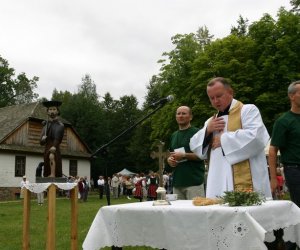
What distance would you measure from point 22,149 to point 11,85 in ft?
72.9

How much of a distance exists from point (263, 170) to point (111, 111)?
2341 inches

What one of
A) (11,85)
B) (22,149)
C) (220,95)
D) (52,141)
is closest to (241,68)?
(22,149)

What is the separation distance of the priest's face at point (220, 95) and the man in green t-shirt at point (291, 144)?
1071mm

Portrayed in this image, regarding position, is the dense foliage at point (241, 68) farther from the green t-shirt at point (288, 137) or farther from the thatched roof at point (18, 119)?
the green t-shirt at point (288, 137)

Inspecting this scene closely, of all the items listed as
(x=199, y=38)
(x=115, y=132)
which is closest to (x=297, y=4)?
(x=199, y=38)

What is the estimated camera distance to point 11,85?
181 feet

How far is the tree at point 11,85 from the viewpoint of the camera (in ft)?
177

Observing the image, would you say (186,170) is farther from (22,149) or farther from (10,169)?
(22,149)

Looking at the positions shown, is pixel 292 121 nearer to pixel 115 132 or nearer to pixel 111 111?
pixel 115 132

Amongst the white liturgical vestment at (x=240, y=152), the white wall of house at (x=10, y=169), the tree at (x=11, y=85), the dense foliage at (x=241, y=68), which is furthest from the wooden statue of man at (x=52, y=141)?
the tree at (x=11, y=85)

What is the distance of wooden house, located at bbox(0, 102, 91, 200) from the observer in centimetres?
3412

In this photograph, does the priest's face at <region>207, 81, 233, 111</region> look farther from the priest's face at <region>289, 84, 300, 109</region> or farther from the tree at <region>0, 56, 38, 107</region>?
the tree at <region>0, 56, 38, 107</region>

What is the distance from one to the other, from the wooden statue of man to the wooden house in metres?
27.5

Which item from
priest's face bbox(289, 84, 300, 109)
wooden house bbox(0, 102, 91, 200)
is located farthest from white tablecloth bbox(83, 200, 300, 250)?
wooden house bbox(0, 102, 91, 200)
